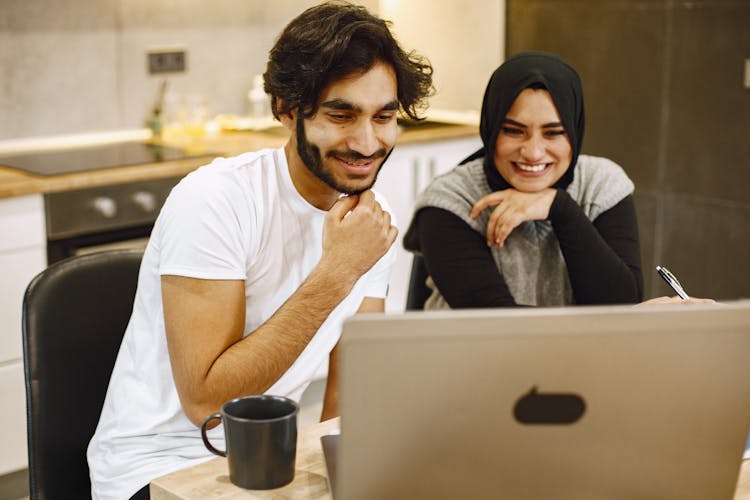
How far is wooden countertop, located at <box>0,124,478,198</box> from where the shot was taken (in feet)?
8.72

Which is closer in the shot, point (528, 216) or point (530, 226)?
point (528, 216)

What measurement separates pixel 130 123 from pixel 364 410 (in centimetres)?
278

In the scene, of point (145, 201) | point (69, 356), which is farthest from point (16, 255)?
point (69, 356)

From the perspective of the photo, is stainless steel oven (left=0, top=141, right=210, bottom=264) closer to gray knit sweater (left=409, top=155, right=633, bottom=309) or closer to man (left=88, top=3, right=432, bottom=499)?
gray knit sweater (left=409, top=155, right=633, bottom=309)

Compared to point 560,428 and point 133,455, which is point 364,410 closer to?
point 560,428

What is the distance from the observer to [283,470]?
1.13m

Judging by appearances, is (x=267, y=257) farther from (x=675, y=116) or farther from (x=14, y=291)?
(x=675, y=116)

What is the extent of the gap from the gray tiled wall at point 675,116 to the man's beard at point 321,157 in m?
2.08

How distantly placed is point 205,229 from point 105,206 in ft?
4.64

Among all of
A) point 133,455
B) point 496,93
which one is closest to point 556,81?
point 496,93

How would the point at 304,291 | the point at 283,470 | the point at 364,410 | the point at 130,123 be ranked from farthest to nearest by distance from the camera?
1. the point at 130,123
2. the point at 304,291
3. the point at 283,470
4. the point at 364,410

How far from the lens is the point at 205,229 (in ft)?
4.75

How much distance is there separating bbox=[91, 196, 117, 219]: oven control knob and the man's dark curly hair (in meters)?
1.26

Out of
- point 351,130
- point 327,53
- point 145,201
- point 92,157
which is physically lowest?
point 145,201
